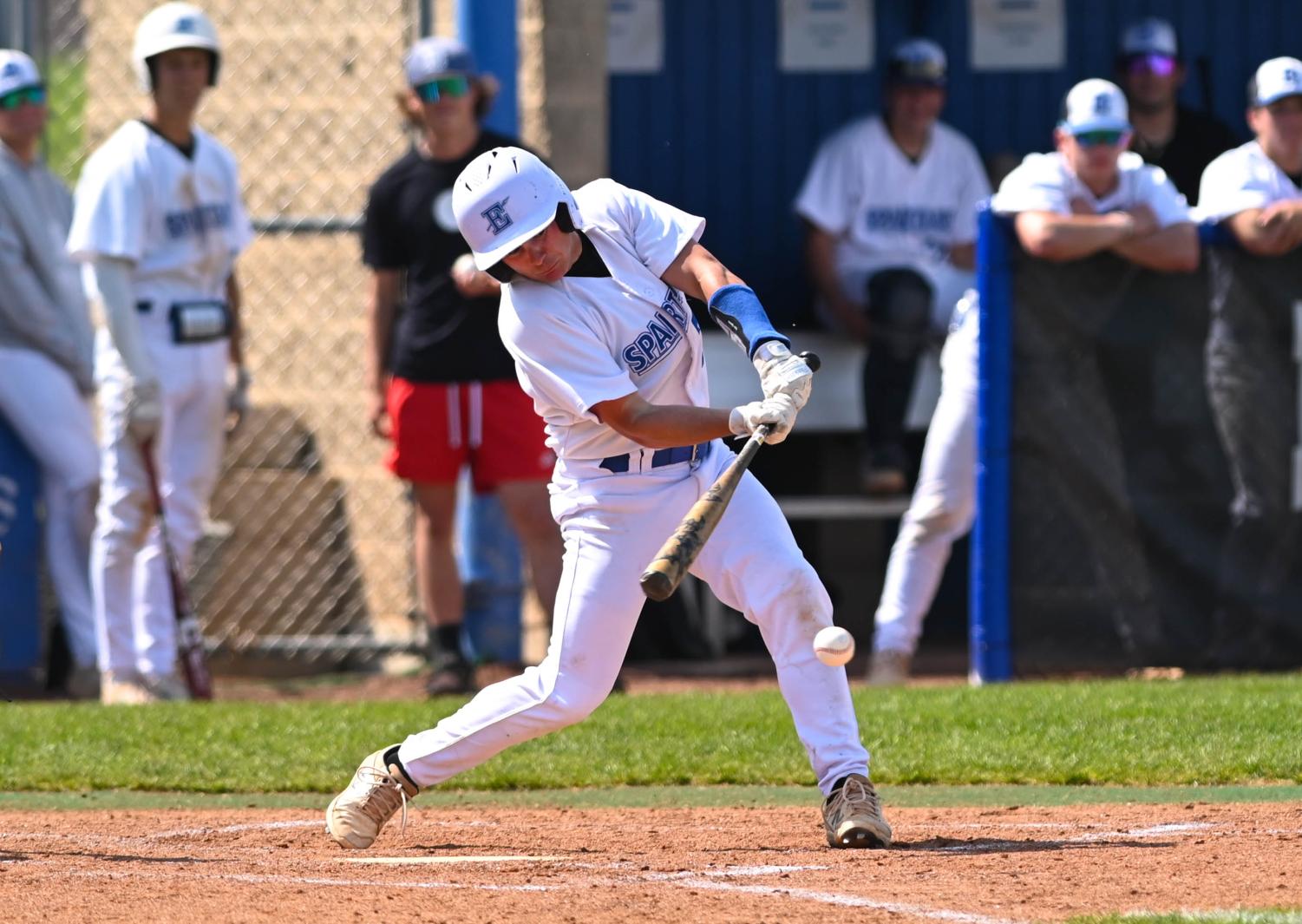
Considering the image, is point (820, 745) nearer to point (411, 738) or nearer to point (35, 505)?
point (411, 738)

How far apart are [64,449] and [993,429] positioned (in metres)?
3.78

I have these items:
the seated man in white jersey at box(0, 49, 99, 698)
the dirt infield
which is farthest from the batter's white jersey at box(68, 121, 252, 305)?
the dirt infield

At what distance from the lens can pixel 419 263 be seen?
8.09 meters

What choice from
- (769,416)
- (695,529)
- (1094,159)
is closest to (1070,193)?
(1094,159)

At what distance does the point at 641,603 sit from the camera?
5051 millimetres

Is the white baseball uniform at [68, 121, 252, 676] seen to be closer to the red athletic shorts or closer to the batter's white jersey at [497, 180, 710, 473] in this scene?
the red athletic shorts

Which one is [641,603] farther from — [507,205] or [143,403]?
[143,403]

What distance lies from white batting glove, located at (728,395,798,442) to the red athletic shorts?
329 centimetres

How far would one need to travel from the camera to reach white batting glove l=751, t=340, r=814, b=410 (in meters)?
4.73

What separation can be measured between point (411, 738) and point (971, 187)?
5.23 meters

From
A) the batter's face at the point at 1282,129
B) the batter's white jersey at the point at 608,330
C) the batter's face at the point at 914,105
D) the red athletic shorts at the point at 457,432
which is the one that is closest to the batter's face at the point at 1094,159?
the batter's face at the point at 1282,129

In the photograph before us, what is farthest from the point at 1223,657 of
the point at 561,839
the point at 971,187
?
the point at 561,839

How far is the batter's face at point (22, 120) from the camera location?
28.3 ft

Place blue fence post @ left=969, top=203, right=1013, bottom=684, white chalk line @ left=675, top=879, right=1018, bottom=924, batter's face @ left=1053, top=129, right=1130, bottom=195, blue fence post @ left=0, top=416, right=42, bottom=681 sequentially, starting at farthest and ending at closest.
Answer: blue fence post @ left=0, top=416, right=42, bottom=681 < blue fence post @ left=969, top=203, right=1013, bottom=684 < batter's face @ left=1053, top=129, right=1130, bottom=195 < white chalk line @ left=675, top=879, right=1018, bottom=924
